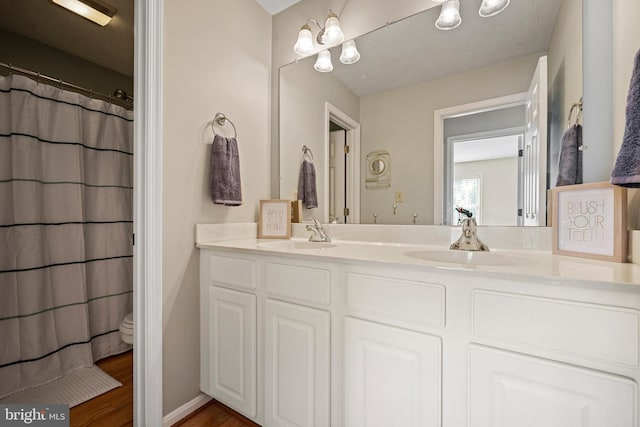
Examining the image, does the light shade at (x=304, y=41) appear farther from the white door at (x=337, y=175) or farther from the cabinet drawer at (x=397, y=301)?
the cabinet drawer at (x=397, y=301)

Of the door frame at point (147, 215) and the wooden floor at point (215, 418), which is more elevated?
the door frame at point (147, 215)

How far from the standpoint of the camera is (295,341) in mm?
1054

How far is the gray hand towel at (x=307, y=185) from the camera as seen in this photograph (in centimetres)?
172

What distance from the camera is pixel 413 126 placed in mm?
1402

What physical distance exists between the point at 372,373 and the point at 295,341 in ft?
1.02

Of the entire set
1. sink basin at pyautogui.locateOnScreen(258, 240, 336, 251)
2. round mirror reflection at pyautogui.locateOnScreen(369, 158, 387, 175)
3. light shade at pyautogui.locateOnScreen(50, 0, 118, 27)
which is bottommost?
sink basin at pyautogui.locateOnScreen(258, 240, 336, 251)

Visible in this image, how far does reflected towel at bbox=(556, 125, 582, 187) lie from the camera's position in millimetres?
1010

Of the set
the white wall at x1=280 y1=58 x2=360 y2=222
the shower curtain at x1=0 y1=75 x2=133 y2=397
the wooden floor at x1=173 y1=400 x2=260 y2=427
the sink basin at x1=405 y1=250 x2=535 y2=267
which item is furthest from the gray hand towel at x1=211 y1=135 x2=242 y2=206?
the shower curtain at x1=0 y1=75 x2=133 y2=397

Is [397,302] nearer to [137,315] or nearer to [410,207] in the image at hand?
[410,207]

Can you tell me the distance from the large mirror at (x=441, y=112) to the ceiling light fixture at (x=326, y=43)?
0.04 metres

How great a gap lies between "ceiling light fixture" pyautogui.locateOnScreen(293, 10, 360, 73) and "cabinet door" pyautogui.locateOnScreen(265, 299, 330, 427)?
136 centimetres

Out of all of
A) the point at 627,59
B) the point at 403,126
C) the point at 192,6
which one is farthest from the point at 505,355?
the point at 192,6

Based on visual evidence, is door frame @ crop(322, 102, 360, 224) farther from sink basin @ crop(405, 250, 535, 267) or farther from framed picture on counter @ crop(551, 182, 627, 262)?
framed picture on counter @ crop(551, 182, 627, 262)

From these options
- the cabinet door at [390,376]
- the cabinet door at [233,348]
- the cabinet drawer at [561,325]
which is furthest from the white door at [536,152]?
the cabinet door at [233,348]
